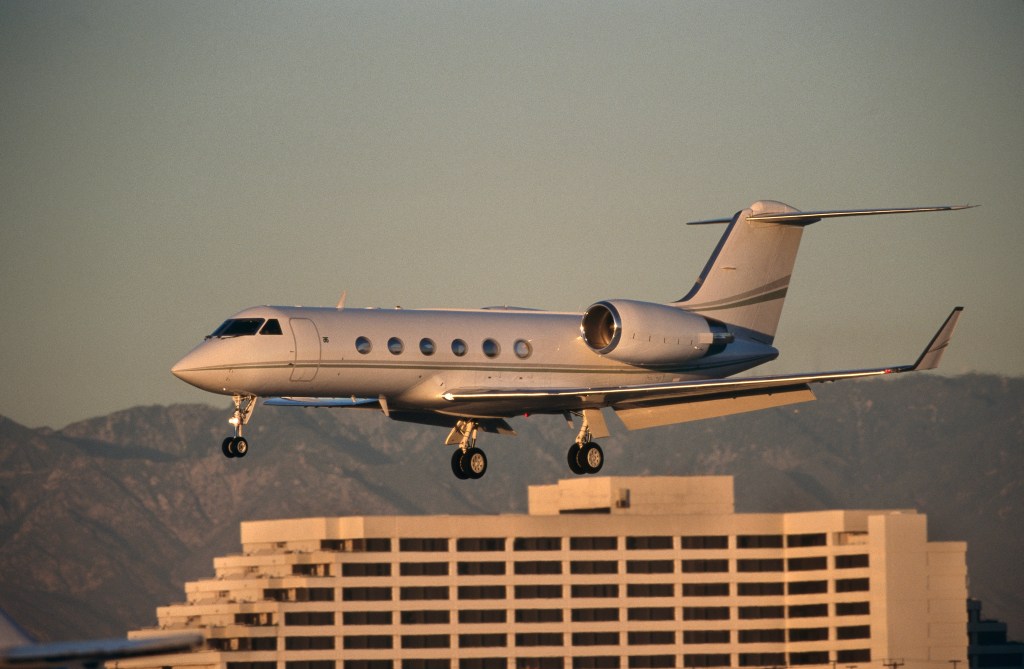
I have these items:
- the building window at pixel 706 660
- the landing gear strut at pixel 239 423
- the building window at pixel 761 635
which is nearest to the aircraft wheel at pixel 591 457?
the landing gear strut at pixel 239 423

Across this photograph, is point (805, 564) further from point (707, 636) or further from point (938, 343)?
point (938, 343)

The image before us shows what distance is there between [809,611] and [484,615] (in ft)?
96.0

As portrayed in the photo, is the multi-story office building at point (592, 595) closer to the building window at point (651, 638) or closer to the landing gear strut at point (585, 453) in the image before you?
the building window at point (651, 638)

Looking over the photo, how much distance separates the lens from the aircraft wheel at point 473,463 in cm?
5425

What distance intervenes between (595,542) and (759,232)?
11052cm

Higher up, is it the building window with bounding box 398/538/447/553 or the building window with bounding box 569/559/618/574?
the building window with bounding box 398/538/447/553

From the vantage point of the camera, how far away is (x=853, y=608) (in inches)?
6614

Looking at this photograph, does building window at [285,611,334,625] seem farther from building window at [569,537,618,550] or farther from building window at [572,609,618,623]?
building window at [569,537,618,550]

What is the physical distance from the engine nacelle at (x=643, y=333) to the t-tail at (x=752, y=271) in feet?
7.24

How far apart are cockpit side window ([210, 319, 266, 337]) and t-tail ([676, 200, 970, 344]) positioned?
1392 centimetres

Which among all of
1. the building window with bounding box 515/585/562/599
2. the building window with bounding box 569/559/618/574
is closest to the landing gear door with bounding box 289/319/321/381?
the building window with bounding box 515/585/562/599

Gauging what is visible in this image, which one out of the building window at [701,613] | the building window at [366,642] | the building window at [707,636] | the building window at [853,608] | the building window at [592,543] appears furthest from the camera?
the building window at [592,543]

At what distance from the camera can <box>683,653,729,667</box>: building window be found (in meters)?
164

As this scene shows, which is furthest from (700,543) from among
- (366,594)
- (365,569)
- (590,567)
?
(366,594)
